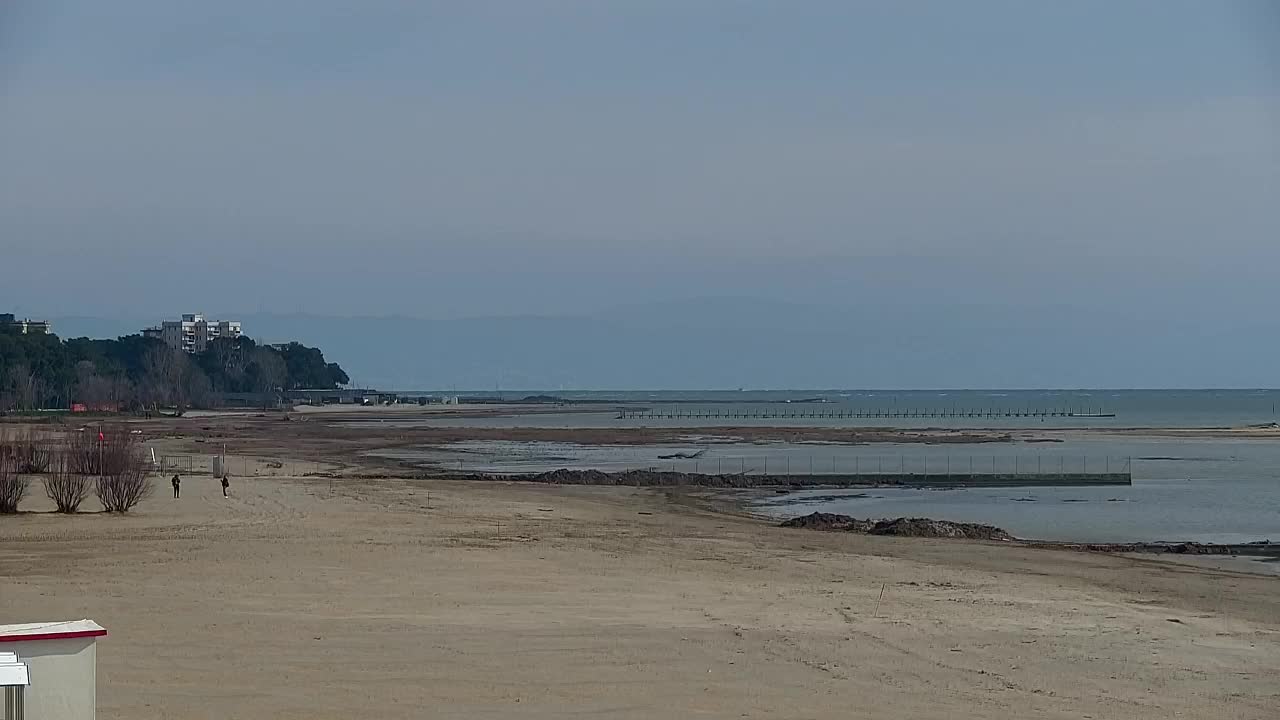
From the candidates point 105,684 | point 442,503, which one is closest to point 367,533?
point 442,503

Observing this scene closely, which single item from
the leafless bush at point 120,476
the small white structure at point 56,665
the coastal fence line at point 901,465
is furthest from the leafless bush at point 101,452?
the coastal fence line at point 901,465

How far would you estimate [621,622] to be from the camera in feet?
55.3

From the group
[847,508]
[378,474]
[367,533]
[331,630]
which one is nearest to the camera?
[331,630]

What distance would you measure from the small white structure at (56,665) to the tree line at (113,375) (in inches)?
4143

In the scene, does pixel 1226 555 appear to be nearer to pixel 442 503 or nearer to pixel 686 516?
pixel 686 516

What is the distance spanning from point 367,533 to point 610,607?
1061cm

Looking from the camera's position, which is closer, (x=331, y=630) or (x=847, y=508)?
(x=331, y=630)

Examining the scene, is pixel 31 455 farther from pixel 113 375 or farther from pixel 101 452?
pixel 113 375

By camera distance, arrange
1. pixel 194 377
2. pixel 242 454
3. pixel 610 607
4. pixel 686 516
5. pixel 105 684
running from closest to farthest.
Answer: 1. pixel 105 684
2. pixel 610 607
3. pixel 686 516
4. pixel 242 454
5. pixel 194 377

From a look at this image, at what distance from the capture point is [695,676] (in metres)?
13.7

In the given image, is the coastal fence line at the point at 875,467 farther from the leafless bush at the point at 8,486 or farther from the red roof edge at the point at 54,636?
the red roof edge at the point at 54,636

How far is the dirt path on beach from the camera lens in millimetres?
12820

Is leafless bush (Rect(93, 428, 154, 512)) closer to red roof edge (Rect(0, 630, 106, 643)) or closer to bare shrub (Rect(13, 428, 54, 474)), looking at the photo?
bare shrub (Rect(13, 428, 54, 474))

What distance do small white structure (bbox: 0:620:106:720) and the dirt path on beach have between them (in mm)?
3558
